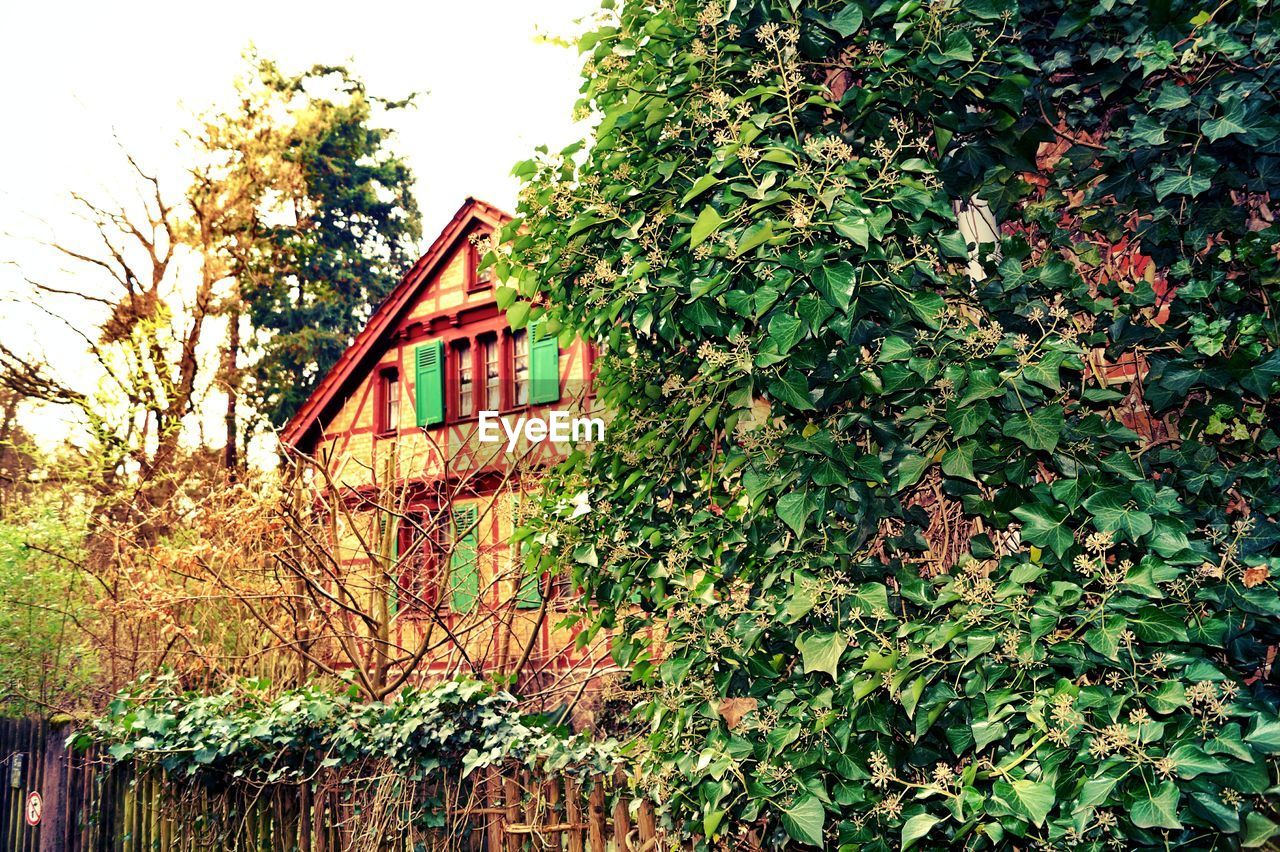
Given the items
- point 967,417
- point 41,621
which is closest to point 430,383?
point 41,621

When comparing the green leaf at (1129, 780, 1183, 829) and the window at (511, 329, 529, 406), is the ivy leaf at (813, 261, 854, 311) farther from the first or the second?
the window at (511, 329, 529, 406)

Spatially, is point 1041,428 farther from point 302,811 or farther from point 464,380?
point 464,380

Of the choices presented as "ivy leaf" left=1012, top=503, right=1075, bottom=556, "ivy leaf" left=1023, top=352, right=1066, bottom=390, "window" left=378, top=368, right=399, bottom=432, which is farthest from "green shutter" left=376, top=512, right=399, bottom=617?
"window" left=378, top=368, right=399, bottom=432

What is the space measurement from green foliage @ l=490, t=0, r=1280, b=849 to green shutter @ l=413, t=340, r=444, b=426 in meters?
15.8

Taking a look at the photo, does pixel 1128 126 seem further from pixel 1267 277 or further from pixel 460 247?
pixel 460 247

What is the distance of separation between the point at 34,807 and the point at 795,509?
291 inches

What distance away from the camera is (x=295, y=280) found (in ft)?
92.6

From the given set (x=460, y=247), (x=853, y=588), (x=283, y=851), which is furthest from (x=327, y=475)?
(x=460, y=247)

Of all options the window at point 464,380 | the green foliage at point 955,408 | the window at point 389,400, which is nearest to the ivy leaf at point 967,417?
the green foliage at point 955,408

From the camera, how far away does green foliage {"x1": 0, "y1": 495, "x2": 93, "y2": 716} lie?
33.0 ft

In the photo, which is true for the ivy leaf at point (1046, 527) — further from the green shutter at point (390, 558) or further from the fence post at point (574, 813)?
the green shutter at point (390, 558)

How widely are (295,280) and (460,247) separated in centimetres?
1081

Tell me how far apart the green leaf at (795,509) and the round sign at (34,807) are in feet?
23.6

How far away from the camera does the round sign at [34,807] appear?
299 inches
